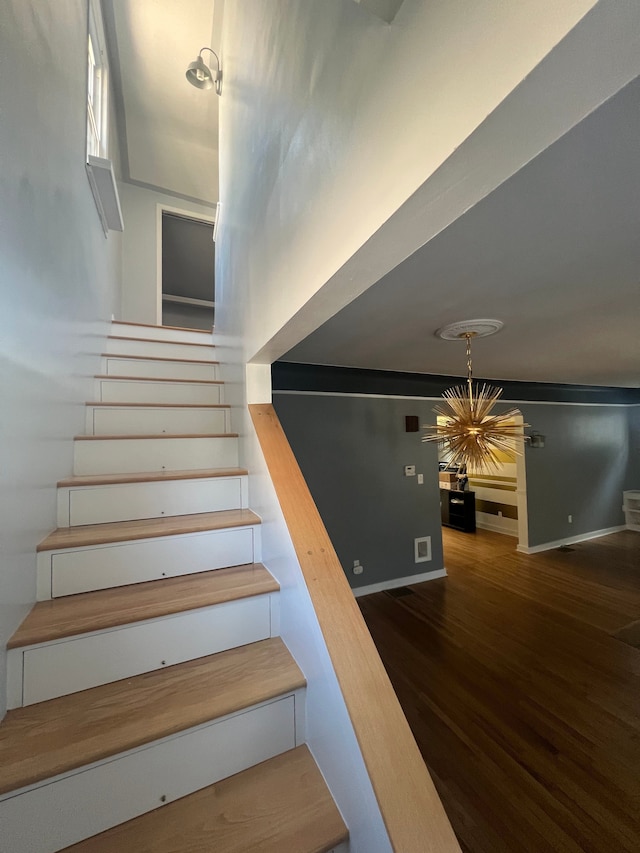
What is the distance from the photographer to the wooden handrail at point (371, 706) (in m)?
0.68

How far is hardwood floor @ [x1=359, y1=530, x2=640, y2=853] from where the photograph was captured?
4.93 feet

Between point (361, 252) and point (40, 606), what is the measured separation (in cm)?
143

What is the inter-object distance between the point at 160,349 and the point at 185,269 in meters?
3.22

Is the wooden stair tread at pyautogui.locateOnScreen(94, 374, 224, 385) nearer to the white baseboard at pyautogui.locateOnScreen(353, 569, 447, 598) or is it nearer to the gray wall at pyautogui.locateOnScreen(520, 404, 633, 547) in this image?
the white baseboard at pyautogui.locateOnScreen(353, 569, 447, 598)

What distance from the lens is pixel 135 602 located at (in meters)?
1.13

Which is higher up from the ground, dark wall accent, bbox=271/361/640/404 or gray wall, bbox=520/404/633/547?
dark wall accent, bbox=271/361/640/404

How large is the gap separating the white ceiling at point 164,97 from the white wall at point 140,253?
17cm

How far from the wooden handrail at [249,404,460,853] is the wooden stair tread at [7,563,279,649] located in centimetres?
29

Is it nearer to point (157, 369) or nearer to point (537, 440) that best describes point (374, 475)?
point (157, 369)

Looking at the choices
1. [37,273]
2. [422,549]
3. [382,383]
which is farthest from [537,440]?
[37,273]

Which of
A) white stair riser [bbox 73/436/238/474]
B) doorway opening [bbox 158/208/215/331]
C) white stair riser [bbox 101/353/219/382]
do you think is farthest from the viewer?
doorway opening [bbox 158/208/215/331]

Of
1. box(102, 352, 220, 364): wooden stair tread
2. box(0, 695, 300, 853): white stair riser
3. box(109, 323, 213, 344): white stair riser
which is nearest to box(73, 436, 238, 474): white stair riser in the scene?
box(102, 352, 220, 364): wooden stair tread

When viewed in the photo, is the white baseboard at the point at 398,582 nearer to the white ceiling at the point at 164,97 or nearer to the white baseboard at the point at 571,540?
the white baseboard at the point at 571,540

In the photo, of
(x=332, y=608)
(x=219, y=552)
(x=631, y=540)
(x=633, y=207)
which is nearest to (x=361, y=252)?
(x=332, y=608)
